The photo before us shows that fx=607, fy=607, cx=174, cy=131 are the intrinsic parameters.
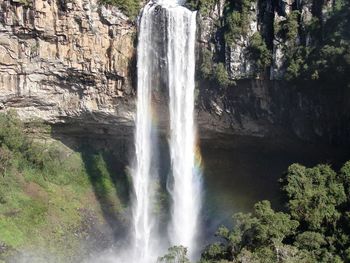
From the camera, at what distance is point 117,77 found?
27.6 metres

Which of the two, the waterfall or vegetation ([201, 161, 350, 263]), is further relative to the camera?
the waterfall

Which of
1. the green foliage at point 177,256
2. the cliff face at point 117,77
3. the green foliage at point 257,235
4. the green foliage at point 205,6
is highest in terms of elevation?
the green foliage at point 205,6

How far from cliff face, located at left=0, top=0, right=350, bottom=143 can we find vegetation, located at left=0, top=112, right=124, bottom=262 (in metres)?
1.69

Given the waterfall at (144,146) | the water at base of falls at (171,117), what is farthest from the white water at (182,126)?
the waterfall at (144,146)

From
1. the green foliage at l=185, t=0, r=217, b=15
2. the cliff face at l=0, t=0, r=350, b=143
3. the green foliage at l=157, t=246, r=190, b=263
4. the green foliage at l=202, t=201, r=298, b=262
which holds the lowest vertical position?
the green foliage at l=157, t=246, r=190, b=263

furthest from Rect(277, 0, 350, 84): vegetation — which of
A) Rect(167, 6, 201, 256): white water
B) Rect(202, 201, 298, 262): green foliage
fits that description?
Rect(202, 201, 298, 262): green foliage

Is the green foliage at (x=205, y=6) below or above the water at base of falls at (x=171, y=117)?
above

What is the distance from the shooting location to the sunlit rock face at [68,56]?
26.6 metres

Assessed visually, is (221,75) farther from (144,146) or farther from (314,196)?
(314,196)

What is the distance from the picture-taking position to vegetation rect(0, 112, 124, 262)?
26.3 metres

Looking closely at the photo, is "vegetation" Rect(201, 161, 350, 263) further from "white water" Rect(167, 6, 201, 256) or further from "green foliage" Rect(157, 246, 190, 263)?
"white water" Rect(167, 6, 201, 256)

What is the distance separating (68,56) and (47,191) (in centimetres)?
673

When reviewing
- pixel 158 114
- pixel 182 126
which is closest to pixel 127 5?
pixel 158 114

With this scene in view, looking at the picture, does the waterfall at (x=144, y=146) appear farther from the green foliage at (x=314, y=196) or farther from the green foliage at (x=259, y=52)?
the green foliage at (x=314, y=196)
